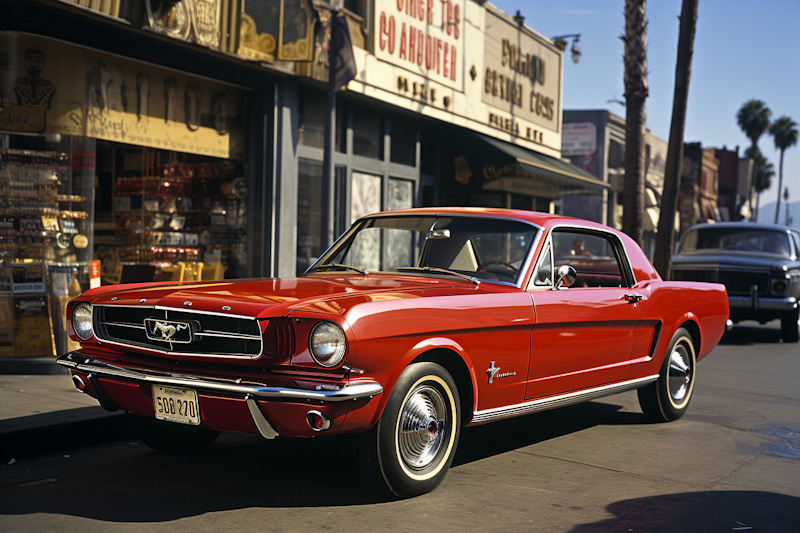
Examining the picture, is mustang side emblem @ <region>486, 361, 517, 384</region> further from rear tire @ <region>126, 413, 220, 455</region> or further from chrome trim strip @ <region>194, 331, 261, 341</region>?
rear tire @ <region>126, 413, 220, 455</region>

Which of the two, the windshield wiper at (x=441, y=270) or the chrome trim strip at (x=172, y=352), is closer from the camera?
the chrome trim strip at (x=172, y=352)

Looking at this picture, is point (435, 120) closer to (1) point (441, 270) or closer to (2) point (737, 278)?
(2) point (737, 278)

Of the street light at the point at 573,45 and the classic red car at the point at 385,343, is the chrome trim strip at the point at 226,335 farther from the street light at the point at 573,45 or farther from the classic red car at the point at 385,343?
the street light at the point at 573,45

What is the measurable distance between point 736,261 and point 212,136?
29.7 ft

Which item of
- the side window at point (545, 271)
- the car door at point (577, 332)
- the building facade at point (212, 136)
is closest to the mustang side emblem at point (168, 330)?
the car door at point (577, 332)

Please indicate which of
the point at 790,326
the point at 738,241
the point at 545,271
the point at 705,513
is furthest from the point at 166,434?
the point at 738,241

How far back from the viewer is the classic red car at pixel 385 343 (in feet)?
14.0

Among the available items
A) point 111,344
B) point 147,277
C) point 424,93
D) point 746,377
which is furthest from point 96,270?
point 424,93

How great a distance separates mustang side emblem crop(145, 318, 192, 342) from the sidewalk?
5.03 ft

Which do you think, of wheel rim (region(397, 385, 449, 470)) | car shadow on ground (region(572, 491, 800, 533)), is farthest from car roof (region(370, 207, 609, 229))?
car shadow on ground (region(572, 491, 800, 533))

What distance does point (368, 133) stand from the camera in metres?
15.2

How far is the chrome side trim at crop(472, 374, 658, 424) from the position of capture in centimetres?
516

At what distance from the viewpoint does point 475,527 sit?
4.24 metres

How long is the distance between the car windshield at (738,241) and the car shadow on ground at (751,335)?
156 cm
